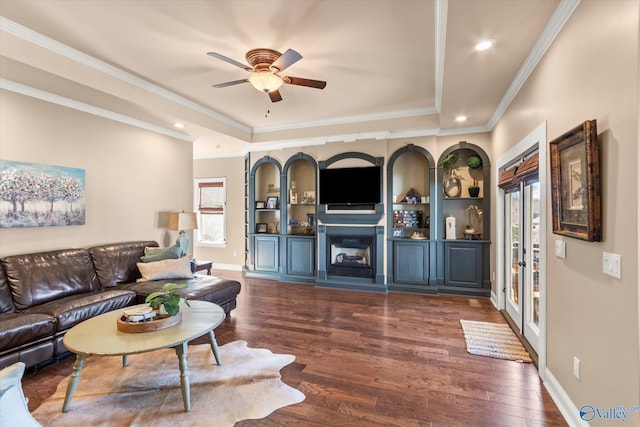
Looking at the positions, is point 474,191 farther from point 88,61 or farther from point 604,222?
point 88,61

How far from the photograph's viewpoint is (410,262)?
5422 mm

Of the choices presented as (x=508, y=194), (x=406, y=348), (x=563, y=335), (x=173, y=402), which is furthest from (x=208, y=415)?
(x=508, y=194)

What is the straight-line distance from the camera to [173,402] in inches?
90.3

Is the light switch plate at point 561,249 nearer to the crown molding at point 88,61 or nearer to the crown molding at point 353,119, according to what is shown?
the crown molding at point 353,119

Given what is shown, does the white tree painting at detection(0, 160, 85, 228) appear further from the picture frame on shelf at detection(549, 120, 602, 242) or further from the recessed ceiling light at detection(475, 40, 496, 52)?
the picture frame on shelf at detection(549, 120, 602, 242)

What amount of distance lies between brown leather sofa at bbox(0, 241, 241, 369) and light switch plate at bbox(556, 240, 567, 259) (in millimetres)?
3419

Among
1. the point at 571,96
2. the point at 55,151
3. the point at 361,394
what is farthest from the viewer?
the point at 55,151

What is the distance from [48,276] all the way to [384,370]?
3589 mm

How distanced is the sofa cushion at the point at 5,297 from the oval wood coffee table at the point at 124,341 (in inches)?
45.9

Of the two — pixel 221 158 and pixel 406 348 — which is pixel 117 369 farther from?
pixel 221 158

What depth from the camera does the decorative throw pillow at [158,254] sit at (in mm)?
4340

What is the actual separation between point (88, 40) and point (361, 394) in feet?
12.9

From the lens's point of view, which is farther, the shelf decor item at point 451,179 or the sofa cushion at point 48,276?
the shelf decor item at point 451,179

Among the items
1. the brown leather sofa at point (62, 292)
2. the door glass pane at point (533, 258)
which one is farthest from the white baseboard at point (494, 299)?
the brown leather sofa at point (62, 292)
